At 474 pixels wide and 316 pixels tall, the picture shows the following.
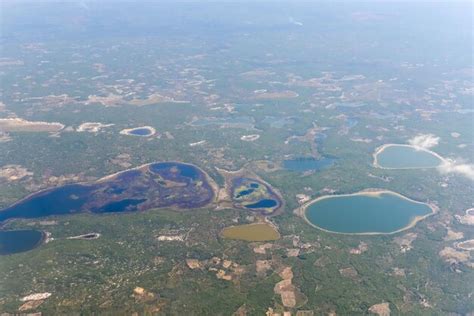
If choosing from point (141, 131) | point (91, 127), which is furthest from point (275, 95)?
point (91, 127)

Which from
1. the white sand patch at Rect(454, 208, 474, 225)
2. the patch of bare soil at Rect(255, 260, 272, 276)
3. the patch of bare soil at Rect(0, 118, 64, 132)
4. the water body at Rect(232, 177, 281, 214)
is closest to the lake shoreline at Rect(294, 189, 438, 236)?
the white sand patch at Rect(454, 208, 474, 225)

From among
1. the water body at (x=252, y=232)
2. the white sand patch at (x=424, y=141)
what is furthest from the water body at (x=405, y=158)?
the water body at (x=252, y=232)

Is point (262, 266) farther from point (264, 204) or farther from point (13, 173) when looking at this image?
point (13, 173)

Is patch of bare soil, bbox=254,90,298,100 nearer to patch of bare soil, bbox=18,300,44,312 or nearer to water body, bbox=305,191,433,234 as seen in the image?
water body, bbox=305,191,433,234

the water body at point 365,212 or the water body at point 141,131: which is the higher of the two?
the water body at point 141,131

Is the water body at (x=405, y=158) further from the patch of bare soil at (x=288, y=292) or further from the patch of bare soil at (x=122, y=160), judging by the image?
the patch of bare soil at (x=122, y=160)

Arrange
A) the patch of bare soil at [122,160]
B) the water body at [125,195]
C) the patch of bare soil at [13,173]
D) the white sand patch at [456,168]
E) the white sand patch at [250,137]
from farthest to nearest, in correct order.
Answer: the white sand patch at [250,137] → the white sand patch at [456,168] → the patch of bare soil at [122,160] → the patch of bare soil at [13,173] → the water body at [125,195]

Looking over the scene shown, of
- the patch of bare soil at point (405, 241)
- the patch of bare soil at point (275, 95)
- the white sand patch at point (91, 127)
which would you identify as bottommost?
the patch of bare soil at point (405, 241)

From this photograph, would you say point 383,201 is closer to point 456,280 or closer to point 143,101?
point 456,280
